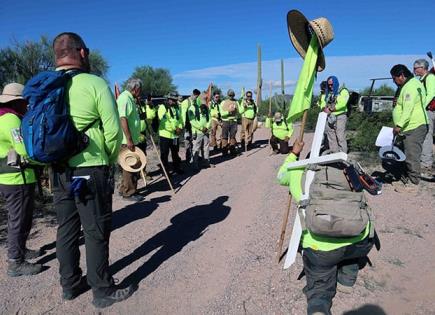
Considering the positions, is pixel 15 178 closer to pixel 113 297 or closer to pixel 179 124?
pixel 113 297

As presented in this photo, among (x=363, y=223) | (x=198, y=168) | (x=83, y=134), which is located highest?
(x=83, y=134)

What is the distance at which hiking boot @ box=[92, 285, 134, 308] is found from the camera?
11.6 feet

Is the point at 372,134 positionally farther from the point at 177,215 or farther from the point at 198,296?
the point at 198,296

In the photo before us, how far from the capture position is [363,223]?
2.50m

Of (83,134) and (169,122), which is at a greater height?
(83,134)

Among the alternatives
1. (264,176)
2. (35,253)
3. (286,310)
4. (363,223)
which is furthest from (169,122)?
(363,223)

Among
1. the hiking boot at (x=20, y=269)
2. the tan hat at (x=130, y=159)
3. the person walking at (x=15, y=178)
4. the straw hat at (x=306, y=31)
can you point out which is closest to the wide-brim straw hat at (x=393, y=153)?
the straw hat at (x=306, y=31)

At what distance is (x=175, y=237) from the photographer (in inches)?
207

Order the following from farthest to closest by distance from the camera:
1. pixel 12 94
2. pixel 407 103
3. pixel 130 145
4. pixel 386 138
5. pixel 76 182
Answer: pixel 386 138
pixel 130 145
pixel 407 103
pixel 12 94
pixel 76 182

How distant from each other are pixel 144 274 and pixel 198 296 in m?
0.81

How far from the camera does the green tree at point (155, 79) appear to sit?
47312mm

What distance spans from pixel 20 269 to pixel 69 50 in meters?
2.63

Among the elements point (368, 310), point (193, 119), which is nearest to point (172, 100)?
point (193, 119)

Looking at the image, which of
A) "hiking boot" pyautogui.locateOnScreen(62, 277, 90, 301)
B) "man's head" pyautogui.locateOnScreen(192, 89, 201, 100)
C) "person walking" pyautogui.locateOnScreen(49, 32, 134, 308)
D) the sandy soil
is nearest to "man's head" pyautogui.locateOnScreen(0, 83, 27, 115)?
"person walking" pyautogui.locateOnScreen(49, 32, 134, 308)
